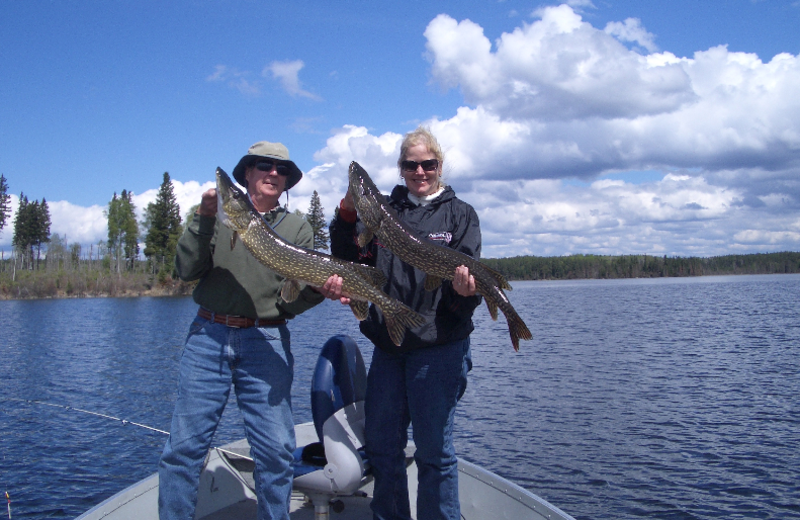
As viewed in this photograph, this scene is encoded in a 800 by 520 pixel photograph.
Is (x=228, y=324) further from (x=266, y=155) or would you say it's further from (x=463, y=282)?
(x=463, y=282)

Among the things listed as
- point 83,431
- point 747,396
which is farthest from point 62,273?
point 747,396

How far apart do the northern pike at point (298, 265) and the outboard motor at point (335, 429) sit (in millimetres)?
757

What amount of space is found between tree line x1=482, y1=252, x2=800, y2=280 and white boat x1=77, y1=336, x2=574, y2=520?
126264mm

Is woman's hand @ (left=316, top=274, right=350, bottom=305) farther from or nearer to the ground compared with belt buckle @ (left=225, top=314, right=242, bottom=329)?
farther from the ground

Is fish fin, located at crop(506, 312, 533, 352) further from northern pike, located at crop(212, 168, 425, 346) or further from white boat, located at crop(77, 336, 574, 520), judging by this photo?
white boat, located at crop(77, 336, 574, 520)

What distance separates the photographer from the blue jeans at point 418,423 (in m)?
3.25

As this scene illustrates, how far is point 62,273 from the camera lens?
6500 centimetres

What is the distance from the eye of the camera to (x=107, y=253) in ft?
281

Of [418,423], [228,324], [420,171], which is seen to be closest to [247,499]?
[228,324]

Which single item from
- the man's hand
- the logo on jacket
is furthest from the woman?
the man's hand

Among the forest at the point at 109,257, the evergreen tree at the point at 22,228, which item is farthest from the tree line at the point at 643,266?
the evergreen tree at the point at 22,228

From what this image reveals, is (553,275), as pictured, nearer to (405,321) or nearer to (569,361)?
(569,361)

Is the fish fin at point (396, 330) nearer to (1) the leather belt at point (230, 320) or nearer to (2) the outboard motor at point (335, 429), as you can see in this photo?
(1) the leather belt at point (230, 320)

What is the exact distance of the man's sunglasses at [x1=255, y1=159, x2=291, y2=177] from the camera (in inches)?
141
